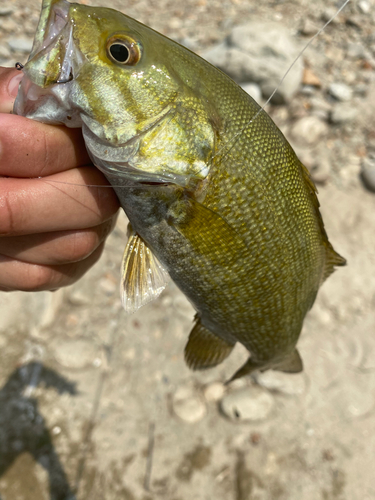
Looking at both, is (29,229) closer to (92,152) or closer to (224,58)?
(92,152)

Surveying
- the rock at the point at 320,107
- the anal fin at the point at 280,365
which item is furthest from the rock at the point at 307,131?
the anal fin at the point at 280,365

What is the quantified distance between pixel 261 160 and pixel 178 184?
292 millimetres

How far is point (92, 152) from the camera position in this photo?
1069 millimetres

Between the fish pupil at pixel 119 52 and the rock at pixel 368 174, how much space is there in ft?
12.1

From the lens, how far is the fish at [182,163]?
3.27ft

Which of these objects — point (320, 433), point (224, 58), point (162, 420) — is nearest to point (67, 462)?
point (162, 420)

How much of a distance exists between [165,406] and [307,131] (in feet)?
11.0

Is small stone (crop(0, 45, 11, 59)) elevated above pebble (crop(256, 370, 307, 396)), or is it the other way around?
pebble (crop(256, 370, 307, 396))

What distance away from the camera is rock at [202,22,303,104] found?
4.43 m

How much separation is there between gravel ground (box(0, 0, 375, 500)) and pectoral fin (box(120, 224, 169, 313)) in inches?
73.2

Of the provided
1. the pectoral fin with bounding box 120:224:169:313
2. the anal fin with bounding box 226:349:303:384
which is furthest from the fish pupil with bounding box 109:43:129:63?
the anal fin with bounding box 226:349:303:384

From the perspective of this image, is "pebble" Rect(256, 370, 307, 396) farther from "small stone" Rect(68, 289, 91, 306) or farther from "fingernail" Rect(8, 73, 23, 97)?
"fingernail" Rect(8, 73, 23, 97)

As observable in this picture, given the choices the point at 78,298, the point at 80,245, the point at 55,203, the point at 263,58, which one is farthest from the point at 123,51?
the point at 263,58

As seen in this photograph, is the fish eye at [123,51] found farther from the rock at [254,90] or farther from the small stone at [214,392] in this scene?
the rock at [254,90]
